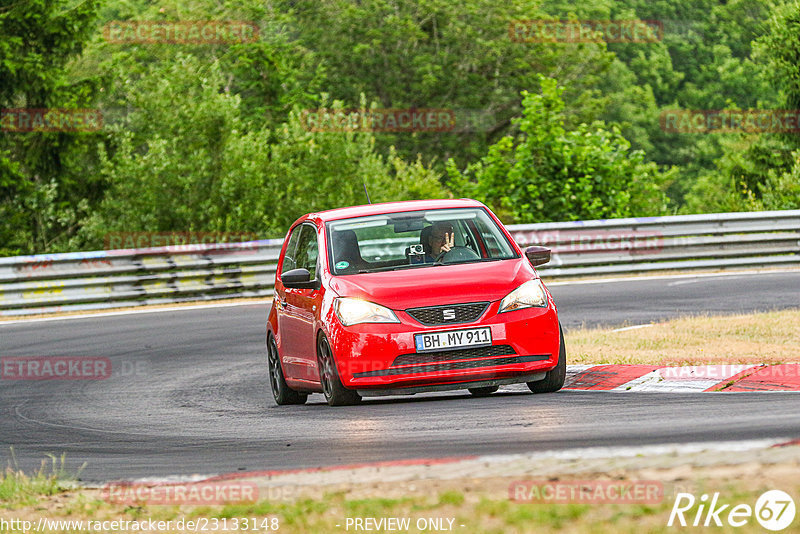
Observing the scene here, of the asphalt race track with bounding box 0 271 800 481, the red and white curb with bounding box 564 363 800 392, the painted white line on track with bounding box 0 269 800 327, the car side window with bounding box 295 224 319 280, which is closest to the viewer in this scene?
the asphalt race track with bounding box 0 271 800 481

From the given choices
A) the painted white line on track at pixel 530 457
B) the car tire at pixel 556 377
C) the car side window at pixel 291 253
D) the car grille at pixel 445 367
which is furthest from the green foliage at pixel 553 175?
→ the painted white line on track at pixel 530 457

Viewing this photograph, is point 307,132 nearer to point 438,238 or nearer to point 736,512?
point 438,238

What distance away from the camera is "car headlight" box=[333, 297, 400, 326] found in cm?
905

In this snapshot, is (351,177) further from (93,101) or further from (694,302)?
(694,302)

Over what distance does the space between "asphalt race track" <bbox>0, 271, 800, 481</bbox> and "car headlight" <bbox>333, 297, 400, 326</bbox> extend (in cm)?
67

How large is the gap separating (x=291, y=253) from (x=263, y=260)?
32.1ft

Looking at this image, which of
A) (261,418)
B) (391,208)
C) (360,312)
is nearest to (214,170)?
(391,208)

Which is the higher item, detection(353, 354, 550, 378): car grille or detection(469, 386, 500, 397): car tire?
detection(353, 354, 550, 378): car grille

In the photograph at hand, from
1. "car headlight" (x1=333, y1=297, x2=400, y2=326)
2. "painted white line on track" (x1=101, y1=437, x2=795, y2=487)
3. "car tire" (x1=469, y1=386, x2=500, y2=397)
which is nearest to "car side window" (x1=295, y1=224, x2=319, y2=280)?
"car headlight" (x1=333, y1=297, x2=400, y2=326)

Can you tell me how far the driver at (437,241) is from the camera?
33.2ft

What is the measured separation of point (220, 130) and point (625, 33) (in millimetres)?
52432

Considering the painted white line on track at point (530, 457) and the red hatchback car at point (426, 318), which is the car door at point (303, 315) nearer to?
the red hatchback car at point (426, 318)

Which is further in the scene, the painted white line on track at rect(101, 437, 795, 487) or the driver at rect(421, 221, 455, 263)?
the driver at rect(421, 221, 455, 263)

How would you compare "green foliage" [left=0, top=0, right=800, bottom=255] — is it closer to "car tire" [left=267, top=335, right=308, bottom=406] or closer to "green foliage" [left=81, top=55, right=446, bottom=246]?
"green foliage" [left=81, top=55, right=446, bottom=246]
